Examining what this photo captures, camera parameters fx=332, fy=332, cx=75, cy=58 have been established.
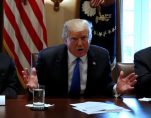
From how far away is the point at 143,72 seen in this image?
3.10 meters

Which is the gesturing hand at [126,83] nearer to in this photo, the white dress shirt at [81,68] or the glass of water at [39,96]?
the white dress shirt at [81,68]

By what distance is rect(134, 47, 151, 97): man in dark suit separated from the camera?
9.94ft

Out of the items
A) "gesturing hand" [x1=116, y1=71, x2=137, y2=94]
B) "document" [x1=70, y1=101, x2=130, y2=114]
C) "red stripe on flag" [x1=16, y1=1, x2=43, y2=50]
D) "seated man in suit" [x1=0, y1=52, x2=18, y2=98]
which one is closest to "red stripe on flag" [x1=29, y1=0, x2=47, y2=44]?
"red stripe on flag" [x1=16, y1=1, x2=43, y2=50]

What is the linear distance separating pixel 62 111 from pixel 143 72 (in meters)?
1.28

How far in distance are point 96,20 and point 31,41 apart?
0.93 metres

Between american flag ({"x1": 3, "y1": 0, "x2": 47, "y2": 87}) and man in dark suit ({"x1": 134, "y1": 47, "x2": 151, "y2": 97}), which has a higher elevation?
american flag ({"x1": 3, "y1": 0, "x2": 47, "y2": 87})

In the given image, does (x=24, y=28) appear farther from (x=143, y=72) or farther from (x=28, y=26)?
(x=143, y=72)

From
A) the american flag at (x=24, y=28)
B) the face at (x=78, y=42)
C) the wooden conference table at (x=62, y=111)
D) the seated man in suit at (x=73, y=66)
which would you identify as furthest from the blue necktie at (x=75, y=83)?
the american flag at (x=24, y=28)

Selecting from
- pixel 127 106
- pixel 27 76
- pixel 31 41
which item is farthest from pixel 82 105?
pixel 31 41

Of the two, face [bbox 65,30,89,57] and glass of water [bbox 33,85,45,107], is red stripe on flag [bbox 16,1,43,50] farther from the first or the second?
glass of water [bbox 33,85,45,107]

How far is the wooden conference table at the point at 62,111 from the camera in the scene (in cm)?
194

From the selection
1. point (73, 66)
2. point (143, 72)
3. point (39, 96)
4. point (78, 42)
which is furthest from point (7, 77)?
point (143, 72)

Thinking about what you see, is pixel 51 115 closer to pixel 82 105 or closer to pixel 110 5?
pixel 82 105

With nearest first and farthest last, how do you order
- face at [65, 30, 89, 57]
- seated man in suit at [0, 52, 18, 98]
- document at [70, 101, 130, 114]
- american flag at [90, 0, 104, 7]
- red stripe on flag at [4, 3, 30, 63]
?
document at [70, 101, 130, 114] < face at [65, 30, 89, 57] < seated man in suit at [0, 52, 18, 98] < red stripe on flag at [4, 3, 30, 63] < american flag at [90, 0, 104, 7]
